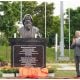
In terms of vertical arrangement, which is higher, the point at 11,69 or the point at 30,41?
the point at 30,41

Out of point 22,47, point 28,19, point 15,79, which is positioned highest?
point 28,19

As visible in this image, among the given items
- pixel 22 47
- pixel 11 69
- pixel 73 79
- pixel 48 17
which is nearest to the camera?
pixel 73 79

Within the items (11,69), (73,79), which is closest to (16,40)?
(11,69)

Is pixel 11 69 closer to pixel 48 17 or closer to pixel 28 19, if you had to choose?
pixel 28 19

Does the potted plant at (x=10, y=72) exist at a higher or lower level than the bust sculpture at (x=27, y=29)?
lower

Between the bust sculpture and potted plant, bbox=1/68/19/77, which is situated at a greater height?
the bust sculpture

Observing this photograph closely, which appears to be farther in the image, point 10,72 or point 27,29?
point 10,72

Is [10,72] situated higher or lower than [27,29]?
lower

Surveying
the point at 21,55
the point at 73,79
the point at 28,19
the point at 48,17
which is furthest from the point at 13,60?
the point at 48,17

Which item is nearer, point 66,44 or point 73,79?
point 73,79

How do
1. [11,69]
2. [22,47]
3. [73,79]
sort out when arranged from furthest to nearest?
[11,69]
[22,47]
[73,79]

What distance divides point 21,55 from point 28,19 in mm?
1443

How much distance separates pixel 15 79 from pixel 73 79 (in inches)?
69.0

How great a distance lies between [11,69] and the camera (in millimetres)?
16109
